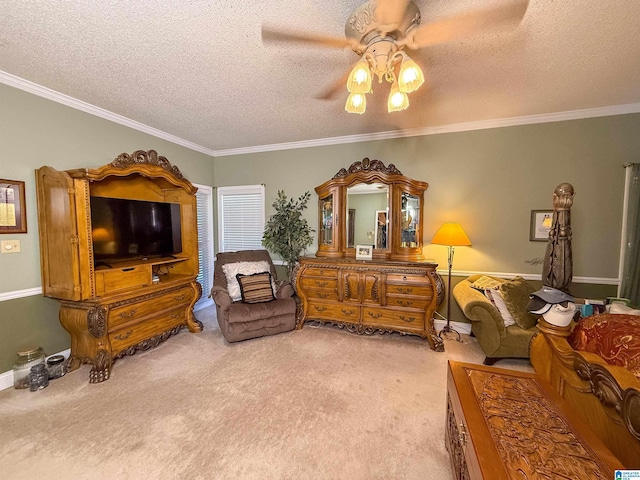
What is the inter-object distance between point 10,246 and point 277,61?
284cm

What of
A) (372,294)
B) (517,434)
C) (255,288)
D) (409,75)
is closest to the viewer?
(517,434)

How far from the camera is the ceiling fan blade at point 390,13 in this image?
1128 millimetres

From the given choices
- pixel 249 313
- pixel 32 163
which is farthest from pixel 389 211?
pixel 32 163

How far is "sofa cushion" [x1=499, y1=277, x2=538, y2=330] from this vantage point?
8.48 ft

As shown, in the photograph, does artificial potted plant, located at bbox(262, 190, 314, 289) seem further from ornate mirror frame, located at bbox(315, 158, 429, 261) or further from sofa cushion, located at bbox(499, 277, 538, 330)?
sofa cushion, located at bbox(499, 277, 538, 330)

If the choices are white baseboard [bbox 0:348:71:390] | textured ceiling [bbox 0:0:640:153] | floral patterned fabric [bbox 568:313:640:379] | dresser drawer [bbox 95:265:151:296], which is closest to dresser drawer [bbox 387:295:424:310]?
floral patterned fabric [bbox 568:313:640:379]

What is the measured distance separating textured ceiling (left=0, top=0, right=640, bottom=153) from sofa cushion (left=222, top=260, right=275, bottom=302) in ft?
6.19

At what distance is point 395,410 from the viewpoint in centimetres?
203

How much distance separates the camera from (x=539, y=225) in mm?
3125

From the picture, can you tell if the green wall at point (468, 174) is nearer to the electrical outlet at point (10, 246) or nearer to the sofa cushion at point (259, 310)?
the electrical outlet at point (10, 246)

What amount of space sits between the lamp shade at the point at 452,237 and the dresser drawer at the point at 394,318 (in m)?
0.90

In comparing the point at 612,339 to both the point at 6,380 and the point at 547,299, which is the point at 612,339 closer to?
the point at 547,299

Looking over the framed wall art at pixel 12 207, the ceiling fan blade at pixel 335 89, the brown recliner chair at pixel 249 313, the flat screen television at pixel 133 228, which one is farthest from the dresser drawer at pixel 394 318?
the framed wall art at pixel 12 207

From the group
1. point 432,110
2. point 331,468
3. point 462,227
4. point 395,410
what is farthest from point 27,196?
point 462,227
